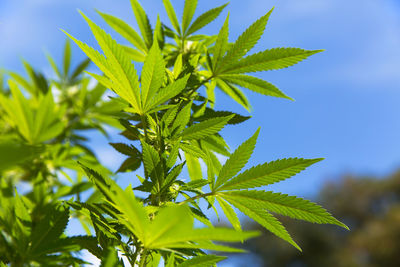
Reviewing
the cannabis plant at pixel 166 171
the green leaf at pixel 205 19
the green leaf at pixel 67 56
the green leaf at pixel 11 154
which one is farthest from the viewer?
the green leaf at pixel 67 56

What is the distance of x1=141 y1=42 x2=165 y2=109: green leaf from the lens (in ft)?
1.59

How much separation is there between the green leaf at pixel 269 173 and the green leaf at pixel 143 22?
1.33ft

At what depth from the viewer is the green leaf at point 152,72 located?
0.48m

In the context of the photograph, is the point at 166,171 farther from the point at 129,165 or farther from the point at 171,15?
the point at 171,15

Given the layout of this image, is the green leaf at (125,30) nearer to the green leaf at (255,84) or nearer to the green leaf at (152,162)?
the green leaf at (255,84)

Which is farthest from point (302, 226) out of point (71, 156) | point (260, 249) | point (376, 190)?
point (71, 156)

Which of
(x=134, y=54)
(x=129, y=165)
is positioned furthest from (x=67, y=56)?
(x=129, y=165)

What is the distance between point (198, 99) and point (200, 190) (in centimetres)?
20

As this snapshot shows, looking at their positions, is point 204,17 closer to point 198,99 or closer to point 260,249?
point 198,99

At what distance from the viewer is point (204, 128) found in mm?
545

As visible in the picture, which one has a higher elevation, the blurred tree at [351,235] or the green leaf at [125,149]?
the green leaf at [125,149]

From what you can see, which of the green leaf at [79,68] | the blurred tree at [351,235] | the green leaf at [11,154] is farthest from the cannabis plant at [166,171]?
the blurred tree at [351,235]

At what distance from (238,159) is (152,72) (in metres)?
0.19

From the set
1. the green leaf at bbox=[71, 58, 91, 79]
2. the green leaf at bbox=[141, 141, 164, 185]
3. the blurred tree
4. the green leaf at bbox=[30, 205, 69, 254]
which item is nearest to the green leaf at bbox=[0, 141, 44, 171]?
the green leaf at bbox=[141, 141, 164, 185]
